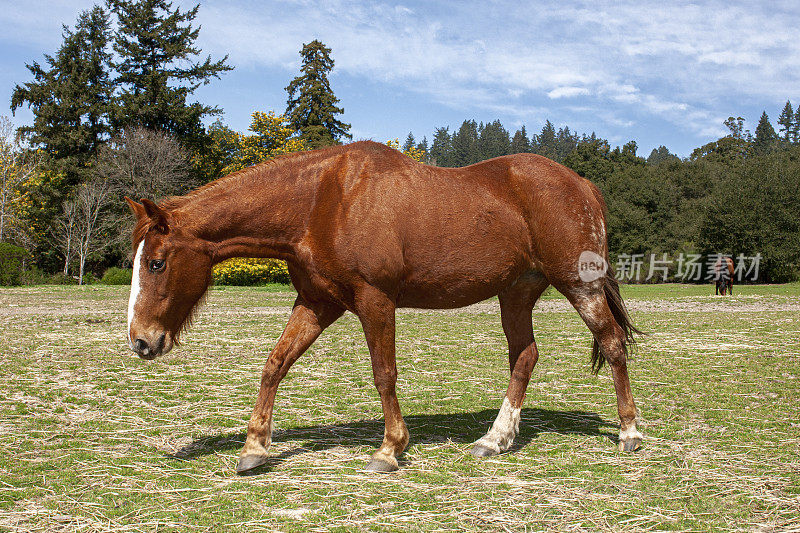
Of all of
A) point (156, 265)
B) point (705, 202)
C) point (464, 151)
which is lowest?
point (156, 265)

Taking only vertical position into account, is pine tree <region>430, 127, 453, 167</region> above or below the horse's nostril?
above

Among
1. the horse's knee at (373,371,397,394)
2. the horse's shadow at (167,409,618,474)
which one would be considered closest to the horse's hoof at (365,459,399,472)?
the horse's shadow at (167,409,618,474)

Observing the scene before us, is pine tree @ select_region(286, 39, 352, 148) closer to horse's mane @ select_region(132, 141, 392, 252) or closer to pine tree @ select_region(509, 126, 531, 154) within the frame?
horse's mane @ select_region(132, 141, 392, 252)

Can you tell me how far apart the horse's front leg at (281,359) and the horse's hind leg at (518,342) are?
153cm

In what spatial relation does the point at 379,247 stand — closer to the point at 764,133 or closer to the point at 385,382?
the point at 385,382

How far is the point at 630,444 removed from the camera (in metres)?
4.46

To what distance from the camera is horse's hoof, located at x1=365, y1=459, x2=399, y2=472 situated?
3975 millimetres

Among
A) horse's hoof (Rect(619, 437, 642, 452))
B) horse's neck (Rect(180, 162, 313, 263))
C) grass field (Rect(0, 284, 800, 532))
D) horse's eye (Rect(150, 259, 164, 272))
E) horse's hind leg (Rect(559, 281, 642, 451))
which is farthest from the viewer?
horse's hind leg (Rect(559, 281, 642, 451))

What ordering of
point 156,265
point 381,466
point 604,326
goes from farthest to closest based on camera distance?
point 604,326
point 156,265
point 381,466

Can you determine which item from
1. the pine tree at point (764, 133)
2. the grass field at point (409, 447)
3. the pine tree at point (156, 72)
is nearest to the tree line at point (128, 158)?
the pine tree at point (156, 72)

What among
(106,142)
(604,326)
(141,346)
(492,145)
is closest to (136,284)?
(141,346)

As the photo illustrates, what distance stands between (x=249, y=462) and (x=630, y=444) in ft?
9.16

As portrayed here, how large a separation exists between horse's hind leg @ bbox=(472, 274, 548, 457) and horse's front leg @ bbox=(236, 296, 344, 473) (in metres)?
1.53

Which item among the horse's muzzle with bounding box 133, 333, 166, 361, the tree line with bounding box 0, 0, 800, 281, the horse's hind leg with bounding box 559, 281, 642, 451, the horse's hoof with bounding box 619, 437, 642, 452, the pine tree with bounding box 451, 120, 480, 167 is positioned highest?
the pine tree with bounding box 451, 120, 480, 167
